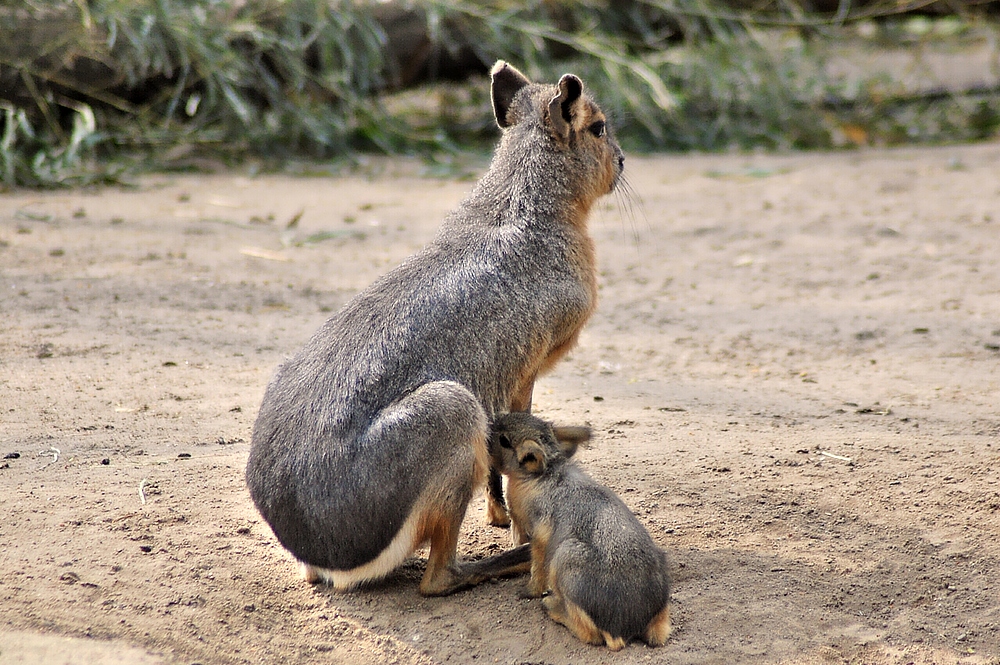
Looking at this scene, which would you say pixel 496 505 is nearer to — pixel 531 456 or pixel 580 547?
pixel 531 456

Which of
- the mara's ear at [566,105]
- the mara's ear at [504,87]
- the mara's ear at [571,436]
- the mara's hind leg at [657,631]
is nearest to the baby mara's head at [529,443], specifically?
the mara's ear at [571,436]

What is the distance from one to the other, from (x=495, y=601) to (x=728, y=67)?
288 inches

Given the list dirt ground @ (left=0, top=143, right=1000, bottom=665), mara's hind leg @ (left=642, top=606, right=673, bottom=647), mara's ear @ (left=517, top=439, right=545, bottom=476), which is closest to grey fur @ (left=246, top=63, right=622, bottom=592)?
mara's ear @ (left=517, top=439, right=545, bottom=476)

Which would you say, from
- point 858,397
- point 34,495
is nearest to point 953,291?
point 858,397

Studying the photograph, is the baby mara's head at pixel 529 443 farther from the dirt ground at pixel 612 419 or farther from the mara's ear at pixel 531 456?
the dirt ground at pixel 612 419

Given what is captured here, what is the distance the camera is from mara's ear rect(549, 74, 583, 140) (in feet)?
12.7

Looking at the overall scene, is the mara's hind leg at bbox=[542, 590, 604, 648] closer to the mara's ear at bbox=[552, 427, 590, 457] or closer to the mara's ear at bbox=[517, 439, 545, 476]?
the mara's ear at bbox=[517, 439, 545, 476]

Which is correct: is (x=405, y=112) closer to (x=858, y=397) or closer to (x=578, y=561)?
(x=858, y=397)

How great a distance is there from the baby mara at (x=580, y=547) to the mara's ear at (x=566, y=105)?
118 cm

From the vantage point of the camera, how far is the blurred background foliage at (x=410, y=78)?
8.21 meters

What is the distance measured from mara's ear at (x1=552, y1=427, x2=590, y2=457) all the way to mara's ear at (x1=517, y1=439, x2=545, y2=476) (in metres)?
0.19

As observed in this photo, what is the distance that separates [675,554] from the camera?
3.71 metres

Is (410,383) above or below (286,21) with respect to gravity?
below

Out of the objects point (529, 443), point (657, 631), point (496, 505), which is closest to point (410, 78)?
point (496, 505)
